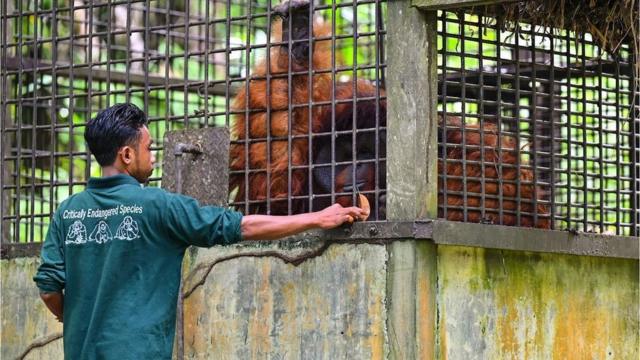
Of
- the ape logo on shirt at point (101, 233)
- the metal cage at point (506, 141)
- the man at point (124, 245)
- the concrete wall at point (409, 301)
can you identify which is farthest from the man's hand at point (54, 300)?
the metal cage at point (506, 141)

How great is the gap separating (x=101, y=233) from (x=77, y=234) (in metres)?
0.11

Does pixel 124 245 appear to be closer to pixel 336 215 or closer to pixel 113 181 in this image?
pixel 113 181

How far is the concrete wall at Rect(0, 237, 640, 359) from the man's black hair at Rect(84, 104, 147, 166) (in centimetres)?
109

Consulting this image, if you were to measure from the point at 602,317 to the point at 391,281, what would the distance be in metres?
1.25

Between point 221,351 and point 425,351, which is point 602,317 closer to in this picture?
point 425,351

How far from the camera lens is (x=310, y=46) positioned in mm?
5434

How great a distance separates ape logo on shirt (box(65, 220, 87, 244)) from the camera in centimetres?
441

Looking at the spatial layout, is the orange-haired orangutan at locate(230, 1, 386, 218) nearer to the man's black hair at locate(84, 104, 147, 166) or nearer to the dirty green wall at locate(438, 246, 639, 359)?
the dirty green wall at locate(438, 246, 639, 359)

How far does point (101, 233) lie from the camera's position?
4.37 m

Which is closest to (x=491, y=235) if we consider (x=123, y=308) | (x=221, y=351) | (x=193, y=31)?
(x=221, y=351)

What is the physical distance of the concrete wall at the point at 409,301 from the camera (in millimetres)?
5082

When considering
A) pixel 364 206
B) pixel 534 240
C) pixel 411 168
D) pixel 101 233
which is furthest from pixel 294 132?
pixel 101 233

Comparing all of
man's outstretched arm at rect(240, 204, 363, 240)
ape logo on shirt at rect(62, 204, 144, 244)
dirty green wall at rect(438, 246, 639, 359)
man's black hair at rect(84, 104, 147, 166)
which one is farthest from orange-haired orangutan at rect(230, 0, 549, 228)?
ape logo on shirt at rect(62, 204, 144, 244)

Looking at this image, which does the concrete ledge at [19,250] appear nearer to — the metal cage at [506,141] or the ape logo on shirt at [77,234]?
the ape logo on shirt at [77,234]
